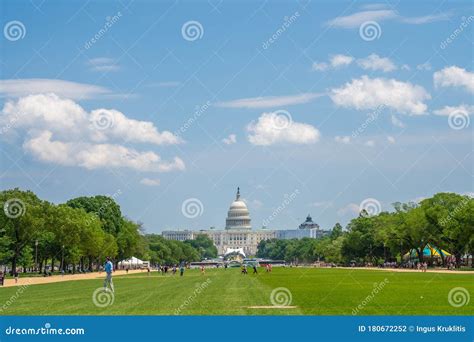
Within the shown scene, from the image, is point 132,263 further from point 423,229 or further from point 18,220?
point 18,220

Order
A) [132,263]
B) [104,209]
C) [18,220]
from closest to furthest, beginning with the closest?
[18,220]
[104,209]
[132,263]

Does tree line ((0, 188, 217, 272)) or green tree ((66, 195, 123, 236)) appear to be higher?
green tree ((66, 195, 123, 236))

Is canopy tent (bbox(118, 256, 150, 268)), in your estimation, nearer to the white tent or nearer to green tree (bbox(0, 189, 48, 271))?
the white tent

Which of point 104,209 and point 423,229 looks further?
point 104,209

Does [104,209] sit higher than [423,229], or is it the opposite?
[104,209]

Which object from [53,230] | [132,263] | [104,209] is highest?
[104,209]

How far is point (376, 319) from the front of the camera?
94.3ft

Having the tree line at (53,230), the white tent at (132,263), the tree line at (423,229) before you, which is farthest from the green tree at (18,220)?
the white tent at (132,263)

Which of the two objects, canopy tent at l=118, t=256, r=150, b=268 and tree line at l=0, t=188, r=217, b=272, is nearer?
tree line at l=0, t=188, r=217, b=272

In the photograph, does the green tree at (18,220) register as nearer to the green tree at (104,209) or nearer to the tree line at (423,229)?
the green tree at (104,209)

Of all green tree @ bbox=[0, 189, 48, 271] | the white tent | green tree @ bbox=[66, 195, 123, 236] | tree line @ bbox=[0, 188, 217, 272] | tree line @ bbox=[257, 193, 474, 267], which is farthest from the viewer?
the white tent

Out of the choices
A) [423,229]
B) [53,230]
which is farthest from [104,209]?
[423,229]

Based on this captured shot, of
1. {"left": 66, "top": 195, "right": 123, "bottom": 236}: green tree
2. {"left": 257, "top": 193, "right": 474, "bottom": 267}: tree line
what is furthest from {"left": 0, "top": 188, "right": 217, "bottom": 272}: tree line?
{"left": 257, "top": 193, "right": 474, "bottom": 267}: tree line

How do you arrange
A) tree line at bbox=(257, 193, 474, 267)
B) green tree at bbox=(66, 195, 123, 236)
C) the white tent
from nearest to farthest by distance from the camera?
1. tree line at bbox=(257, 193, 474, 267)
2. green tree at bbox=(66, 195, 123, 236)
3. the white tent
